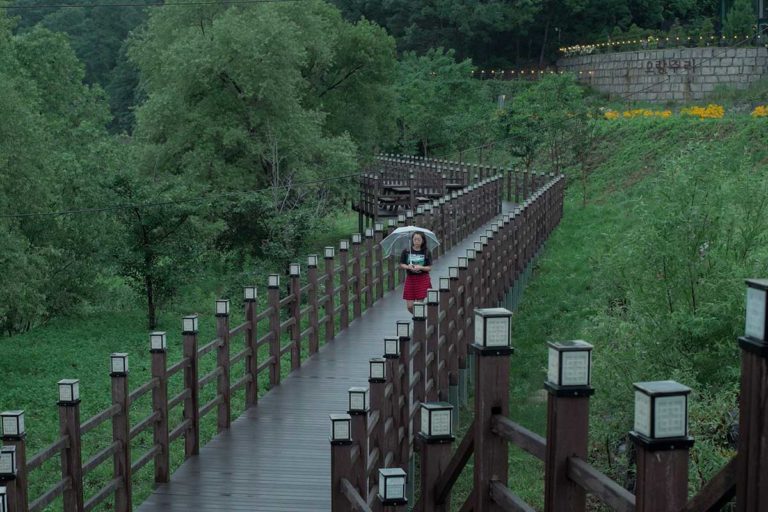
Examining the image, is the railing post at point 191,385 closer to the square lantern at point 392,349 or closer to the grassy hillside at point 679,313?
the square lantern at point 392,349

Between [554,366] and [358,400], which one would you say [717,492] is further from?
[358,400]

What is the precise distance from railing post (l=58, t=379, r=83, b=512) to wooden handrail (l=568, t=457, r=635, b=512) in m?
4.03

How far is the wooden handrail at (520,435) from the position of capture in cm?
417

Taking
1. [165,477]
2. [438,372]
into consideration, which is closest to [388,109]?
[438,372]

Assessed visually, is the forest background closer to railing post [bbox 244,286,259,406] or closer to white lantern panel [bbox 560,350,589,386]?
railing post [bbox 244,286,259,406]

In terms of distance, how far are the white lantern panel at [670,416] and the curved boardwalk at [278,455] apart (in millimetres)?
5075

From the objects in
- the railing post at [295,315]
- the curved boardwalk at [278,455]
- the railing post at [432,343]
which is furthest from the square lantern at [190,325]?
the railing post at [295,315]

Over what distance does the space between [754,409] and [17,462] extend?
15.4 feet

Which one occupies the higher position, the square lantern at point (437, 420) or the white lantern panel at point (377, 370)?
the square lantern at point (437, 420)

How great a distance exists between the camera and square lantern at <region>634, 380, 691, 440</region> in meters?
3.24

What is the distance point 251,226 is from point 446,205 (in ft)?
15.2

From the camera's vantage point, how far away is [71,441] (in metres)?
7.16

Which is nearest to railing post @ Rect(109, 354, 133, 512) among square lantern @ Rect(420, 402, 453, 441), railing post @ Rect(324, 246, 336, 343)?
square lantern @ Rect(420, 402, 453, 441)

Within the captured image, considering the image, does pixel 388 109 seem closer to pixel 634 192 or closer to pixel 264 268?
pixel 634 192
